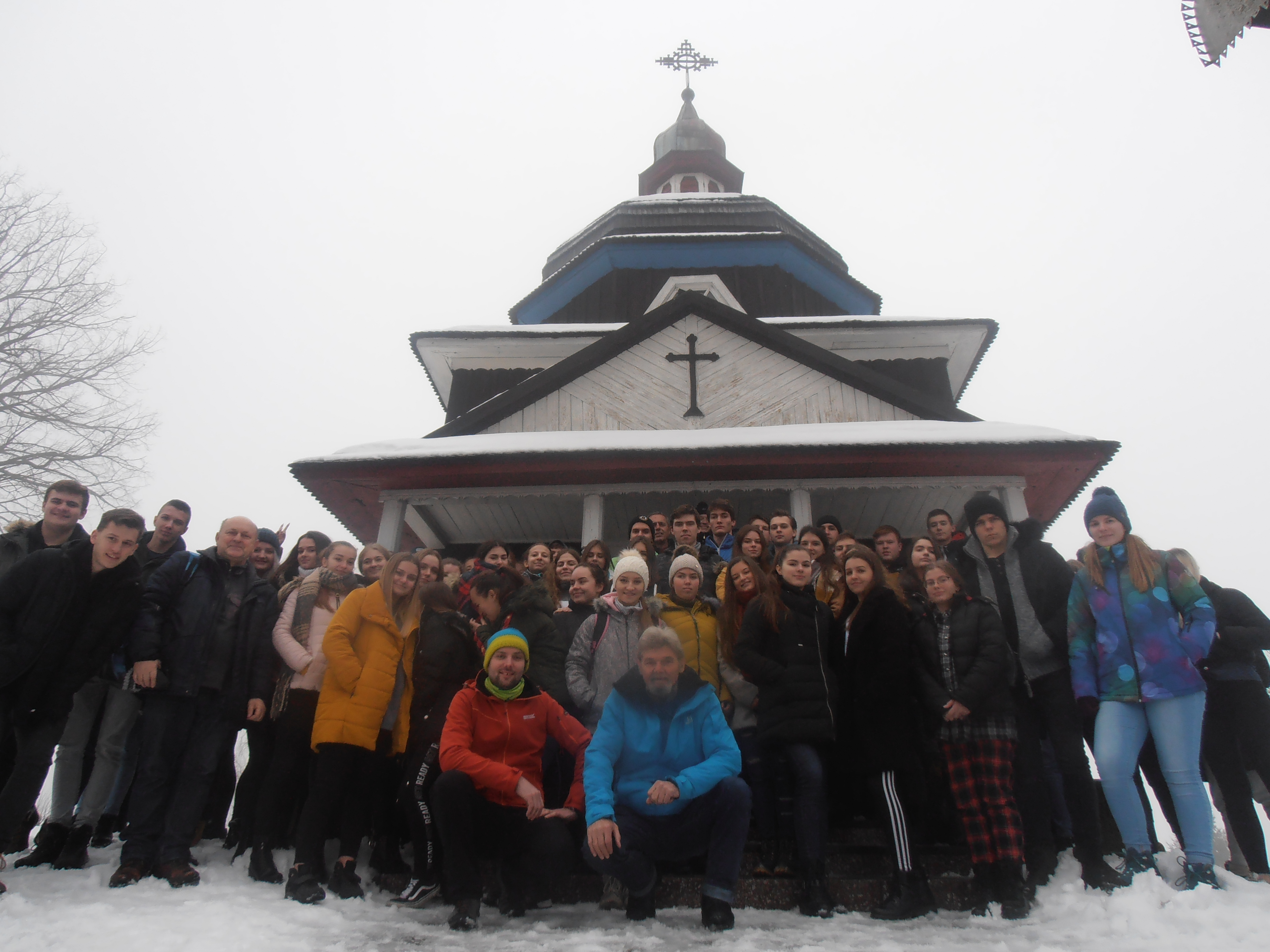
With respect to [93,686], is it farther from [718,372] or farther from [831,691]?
[718,372]

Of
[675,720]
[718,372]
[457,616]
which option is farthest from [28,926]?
[718,372]

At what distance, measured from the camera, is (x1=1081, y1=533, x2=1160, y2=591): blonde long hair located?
3.87 metres

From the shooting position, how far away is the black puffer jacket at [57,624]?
11.9 feet

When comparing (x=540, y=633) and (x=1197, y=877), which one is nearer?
(x=1197, y=877)

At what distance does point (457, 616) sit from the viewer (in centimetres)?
445

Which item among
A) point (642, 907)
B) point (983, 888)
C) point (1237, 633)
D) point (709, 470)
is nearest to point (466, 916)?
point (642, 907)

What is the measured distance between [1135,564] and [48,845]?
522 centimetres

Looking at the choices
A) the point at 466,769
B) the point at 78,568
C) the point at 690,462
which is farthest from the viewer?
the point at 690,462

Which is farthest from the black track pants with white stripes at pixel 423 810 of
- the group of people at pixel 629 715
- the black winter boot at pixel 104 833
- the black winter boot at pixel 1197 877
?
the black winter boot at pixel 1197 877

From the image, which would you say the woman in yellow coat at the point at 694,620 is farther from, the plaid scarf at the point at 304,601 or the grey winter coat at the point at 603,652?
the plaid scarf at the point at 304,601

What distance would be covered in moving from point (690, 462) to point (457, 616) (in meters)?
4.34

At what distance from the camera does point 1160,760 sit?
368 centimetres

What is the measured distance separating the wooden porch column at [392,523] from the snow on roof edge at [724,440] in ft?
1.90

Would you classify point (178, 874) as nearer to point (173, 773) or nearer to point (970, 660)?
point (173, 773)
